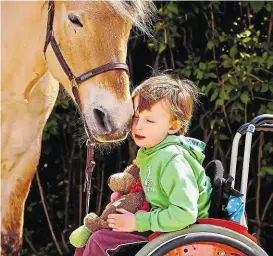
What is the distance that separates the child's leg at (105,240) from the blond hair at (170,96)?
395 mm

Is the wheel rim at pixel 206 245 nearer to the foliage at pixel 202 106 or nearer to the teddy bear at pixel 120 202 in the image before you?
the teddy bear at pixel 120 202

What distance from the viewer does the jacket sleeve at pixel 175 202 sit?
2.08 metres

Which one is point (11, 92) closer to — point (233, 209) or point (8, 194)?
point (8, 194)

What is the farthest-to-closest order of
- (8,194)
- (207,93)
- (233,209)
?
(207,93) < (8,194) < (233,209)

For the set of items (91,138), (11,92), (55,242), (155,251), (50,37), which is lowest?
(55,242)

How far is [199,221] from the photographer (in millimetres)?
2154

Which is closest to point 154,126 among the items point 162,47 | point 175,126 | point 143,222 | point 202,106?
point 175,126

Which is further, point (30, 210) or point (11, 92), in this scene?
point (30, 210)

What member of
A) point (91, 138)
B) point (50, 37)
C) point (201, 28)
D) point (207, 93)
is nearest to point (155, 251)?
point (91, 138)

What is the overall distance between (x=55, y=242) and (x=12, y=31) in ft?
6.62

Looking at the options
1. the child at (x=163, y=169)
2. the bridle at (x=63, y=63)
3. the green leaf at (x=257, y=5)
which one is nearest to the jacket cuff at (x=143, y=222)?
the child at (x=163, y=169)

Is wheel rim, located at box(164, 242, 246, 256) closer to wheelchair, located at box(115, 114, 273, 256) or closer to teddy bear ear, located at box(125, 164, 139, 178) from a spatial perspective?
wheelchair, located at box(115, 114, 273, 256)

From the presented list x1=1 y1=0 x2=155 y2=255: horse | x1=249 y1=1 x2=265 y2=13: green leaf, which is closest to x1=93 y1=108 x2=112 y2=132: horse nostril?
x1=1 y1=0 x2=155 y2=255: horse

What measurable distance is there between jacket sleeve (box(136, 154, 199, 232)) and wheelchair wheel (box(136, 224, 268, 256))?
0.10ft
